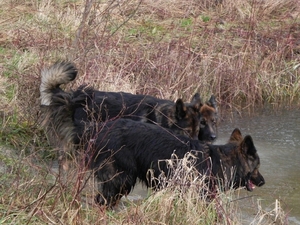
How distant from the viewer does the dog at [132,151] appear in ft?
21.4

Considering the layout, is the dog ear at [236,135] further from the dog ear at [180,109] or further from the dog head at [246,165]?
the dog ear at [180,109]

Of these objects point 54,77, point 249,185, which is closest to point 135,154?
point 249,185

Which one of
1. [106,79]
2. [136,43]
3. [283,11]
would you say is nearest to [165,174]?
[106,79]

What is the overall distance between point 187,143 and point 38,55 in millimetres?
4392

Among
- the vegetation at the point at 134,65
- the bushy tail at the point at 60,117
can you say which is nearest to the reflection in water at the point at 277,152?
the vegetation at the point at 134,65

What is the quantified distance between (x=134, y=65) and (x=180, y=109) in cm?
282

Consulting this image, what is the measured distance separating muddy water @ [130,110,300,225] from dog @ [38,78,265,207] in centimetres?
41

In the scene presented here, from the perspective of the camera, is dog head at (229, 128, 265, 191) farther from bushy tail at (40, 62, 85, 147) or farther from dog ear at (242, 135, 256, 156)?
bushy tail at (40, 62, 85, 147)

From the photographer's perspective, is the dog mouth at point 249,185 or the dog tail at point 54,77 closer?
the dog mouth at point 249,185

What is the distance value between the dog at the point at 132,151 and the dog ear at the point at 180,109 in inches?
48.6

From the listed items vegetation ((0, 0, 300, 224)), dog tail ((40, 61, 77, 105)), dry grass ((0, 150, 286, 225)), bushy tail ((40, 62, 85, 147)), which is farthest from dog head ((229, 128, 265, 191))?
dog tail ((40, 61, 77, 105))

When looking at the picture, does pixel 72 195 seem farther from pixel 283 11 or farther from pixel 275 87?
pixel 283 11

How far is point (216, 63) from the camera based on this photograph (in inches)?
457

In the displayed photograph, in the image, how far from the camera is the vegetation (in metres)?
5.79
